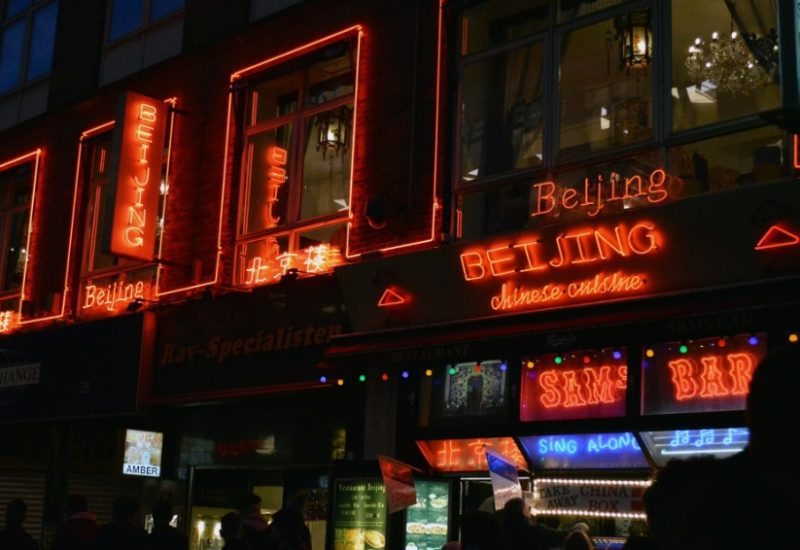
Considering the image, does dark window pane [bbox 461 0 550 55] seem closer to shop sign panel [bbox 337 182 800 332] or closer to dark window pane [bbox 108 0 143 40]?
shop sign panel [bbox 337 182 800 332]

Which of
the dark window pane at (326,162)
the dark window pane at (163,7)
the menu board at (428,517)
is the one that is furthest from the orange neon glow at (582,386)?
the dark window pane at (163,7)

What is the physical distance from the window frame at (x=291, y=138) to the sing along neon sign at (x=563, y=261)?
266 centimetres

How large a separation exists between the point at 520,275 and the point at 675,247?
1.82 metres

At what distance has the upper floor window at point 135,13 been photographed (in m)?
18.2

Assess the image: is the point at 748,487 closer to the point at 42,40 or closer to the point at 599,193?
the point at 599,193

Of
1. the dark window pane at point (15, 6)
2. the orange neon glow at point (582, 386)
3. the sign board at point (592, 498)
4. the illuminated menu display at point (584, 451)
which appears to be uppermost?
the dark window pane at point (15, 6)

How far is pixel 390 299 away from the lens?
41.2ft

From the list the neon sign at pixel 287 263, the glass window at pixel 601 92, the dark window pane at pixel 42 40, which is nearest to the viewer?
the glass window at pixel 601 92

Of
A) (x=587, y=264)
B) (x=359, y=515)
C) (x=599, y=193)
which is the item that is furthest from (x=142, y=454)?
(x=599, y=193)

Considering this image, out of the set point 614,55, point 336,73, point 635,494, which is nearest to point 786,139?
point 614,55

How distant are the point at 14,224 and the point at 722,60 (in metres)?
13.7

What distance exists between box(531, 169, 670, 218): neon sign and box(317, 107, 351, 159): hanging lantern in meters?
3.48

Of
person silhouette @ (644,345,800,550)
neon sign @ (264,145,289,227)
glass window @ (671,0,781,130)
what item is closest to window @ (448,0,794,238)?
glass window @ (671,0,781,130)

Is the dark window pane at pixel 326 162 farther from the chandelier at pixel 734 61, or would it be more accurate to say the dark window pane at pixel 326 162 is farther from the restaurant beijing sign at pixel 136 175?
the chandelier at pixel 734 61
